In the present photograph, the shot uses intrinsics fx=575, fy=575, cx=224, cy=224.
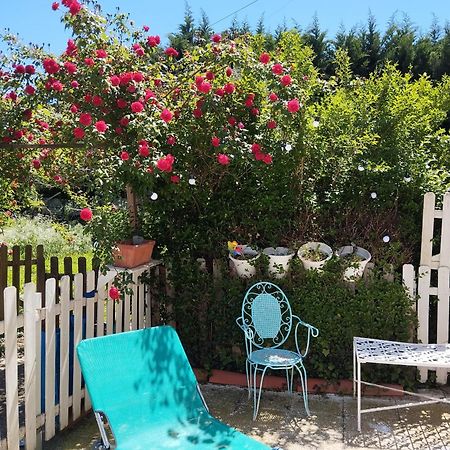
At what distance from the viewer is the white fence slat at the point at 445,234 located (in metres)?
4.65

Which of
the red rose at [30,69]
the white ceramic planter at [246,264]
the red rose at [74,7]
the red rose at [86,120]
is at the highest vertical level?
the red rose at [74,7]

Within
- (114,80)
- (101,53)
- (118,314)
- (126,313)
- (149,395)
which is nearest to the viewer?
(149,395)

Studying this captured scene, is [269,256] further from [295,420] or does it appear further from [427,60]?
[427,60]

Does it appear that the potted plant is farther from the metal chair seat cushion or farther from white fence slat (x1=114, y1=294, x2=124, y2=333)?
white fence slat (x1=114, y1=294, x2=124, y2=333)

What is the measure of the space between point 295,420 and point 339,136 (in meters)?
2.39

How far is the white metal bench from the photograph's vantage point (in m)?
3.97

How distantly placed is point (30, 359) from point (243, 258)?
6.34 ft

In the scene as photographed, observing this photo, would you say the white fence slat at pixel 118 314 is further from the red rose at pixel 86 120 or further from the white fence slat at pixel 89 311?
the red rose at pixel 86 120

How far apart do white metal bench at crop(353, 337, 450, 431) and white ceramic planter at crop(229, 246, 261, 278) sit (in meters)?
1.00

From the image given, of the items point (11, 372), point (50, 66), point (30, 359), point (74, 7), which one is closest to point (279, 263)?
point (30, 359)

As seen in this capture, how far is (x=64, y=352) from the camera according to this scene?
12.7ft

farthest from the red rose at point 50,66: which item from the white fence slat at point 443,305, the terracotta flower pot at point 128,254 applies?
the white fence slat at point 443,305

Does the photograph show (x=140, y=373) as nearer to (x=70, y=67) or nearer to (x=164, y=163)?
(x=164, y=163)

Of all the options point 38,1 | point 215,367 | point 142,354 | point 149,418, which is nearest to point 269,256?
point 215,367
